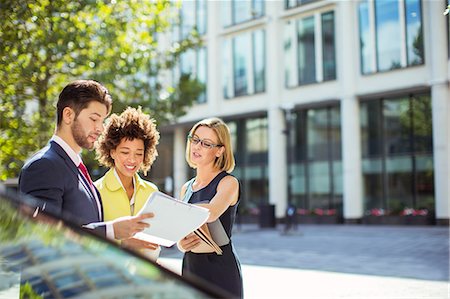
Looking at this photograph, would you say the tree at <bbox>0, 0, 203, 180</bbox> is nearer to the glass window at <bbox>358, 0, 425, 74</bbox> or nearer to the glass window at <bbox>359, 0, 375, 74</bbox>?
the glass window at <bbox>358, 0, 425, 74</bbox>

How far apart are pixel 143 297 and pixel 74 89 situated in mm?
1574

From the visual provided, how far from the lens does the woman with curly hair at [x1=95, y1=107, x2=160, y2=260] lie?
2.87m

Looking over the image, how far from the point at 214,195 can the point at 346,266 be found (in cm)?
932

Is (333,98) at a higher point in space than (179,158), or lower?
higher

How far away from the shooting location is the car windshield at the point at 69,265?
119cm

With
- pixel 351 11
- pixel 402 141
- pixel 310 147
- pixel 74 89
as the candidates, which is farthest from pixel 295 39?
pixel 74 89

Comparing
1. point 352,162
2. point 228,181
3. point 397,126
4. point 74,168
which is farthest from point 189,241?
point 397,126

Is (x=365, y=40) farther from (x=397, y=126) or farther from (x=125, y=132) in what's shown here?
(x=125, y=132)

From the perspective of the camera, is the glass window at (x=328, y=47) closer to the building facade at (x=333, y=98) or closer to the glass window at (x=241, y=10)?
the building facade at (x=333, y=98)

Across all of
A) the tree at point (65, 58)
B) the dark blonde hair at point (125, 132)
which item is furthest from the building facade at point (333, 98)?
the dark blonde hair at point (125, 132)

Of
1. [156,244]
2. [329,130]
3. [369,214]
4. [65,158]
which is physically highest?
[329,130]

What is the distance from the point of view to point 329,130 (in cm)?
3030

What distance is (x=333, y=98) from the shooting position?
28.8m

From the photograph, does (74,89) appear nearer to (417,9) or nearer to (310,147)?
(417,9)
